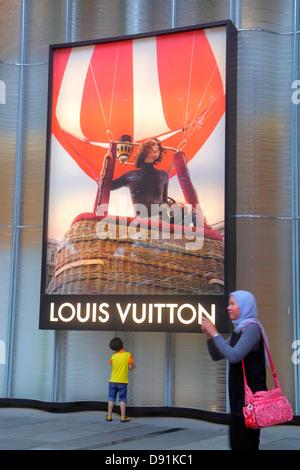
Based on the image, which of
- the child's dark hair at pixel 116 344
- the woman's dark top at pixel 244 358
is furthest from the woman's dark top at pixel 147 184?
the woman's dark top at pixel 244 358

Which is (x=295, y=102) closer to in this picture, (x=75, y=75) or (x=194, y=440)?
(x=75, y=75)

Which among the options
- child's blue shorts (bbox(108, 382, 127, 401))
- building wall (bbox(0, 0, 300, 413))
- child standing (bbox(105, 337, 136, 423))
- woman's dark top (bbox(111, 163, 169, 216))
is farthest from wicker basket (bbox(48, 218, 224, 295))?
child's blue shorts (bbox(108, 382, 127, 401))

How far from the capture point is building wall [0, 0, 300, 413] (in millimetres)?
10992

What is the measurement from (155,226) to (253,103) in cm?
280

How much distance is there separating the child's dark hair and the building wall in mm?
660

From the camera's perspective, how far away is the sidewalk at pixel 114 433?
28.8ft

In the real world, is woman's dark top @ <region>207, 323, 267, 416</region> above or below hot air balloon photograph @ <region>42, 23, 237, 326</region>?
below

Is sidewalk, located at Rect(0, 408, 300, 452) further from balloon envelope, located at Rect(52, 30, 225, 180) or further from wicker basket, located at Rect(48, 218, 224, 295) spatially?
balloon envelope, located at Rect(52, 30, 225, 180)

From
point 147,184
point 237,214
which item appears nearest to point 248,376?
point 237,214

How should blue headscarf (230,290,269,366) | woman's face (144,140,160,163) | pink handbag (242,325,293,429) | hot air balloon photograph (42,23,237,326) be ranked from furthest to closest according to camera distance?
woman's face (144,140,160,163)
hot air balloon photograph (42,23,237,326)
blue headscarf (230,290,269,366)
pink handbag (242,325,293,429)

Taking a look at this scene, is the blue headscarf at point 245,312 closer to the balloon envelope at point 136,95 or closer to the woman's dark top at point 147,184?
the woman's dark top at point 147,184

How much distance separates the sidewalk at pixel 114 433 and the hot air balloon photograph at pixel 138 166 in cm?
217

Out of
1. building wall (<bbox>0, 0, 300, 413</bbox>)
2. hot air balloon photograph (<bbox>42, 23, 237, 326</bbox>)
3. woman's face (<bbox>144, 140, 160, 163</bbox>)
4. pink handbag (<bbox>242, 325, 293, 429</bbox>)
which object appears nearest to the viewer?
pink handbag (<bbox>242, 325, 293, 429</bbox>)
